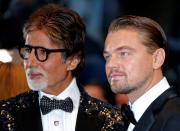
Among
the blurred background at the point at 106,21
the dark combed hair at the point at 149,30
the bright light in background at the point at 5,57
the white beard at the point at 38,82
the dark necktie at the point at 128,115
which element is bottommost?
the blurred background at the point at 106,21

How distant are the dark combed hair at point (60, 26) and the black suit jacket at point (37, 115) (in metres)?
0.21

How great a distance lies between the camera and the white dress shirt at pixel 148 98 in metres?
2.33

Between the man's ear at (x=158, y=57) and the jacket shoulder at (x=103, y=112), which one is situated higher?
the man's ear at (x=158, y=57)

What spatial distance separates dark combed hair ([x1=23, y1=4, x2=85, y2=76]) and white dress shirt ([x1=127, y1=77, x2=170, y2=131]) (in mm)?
629

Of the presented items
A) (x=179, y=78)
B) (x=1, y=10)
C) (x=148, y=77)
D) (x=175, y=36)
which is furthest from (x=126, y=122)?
(x=175, y=36)

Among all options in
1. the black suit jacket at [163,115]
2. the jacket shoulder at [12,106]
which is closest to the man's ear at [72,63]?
the jacket shoulder at [12,106]

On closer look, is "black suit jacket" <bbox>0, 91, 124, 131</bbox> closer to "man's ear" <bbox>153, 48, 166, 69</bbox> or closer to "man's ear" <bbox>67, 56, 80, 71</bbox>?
"man's ear" <bbox>67, 56, 80, 71</bbox>

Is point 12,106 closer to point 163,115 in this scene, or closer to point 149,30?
point 149,30

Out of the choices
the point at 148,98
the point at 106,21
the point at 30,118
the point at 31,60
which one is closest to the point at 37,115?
the point at 30,118

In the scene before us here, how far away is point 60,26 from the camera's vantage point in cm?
290

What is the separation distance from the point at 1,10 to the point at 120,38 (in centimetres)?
132

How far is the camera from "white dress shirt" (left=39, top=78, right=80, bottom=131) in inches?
110

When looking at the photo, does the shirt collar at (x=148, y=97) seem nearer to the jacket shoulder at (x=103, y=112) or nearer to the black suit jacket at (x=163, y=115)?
the black suit jacket at (x=163, y=115)

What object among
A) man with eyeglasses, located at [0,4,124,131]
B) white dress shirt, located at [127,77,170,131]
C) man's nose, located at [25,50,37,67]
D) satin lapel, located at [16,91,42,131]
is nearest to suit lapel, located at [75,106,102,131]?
man with eyeglasses, located at [0,4,124,131]
